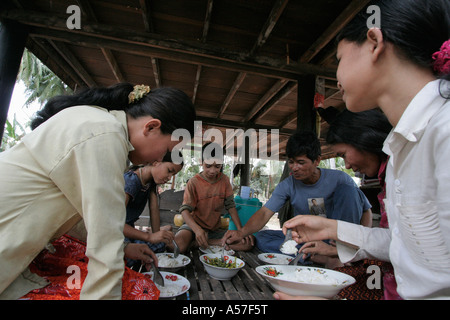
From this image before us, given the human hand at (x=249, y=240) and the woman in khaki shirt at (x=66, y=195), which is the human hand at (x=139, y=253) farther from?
the human hand at (x=249, y=240)

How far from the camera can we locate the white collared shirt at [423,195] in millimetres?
734

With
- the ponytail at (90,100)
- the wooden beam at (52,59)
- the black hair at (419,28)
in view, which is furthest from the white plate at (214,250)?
the wooden beam at (52,59)

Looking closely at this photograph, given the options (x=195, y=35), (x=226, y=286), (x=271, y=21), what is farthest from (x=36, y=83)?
(x=226, y=286)

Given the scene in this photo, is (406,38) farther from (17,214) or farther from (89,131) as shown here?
(17,214)

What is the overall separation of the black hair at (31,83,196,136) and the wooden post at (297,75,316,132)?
2.60 m

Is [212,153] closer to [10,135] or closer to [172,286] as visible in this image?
[172,286]

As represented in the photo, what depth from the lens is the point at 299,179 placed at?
2916 mm

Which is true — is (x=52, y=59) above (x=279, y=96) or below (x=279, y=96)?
above

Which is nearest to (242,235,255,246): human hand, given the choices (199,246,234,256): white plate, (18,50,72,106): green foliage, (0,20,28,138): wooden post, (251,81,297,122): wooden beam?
(199,246,234,256): white plate

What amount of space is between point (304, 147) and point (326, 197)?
0.66m

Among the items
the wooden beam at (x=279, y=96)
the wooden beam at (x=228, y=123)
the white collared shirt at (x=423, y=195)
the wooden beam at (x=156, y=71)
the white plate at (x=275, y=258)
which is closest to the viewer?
the white collared shirt at (x=423, y=195)

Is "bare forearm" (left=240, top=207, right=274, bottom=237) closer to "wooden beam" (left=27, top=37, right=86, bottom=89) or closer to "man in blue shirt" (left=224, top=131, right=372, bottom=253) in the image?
"man in blue shirt" (left=224, top=131, right=372, bottom=253)

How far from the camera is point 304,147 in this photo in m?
2.74

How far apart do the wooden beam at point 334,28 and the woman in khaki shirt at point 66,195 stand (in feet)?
8.62
